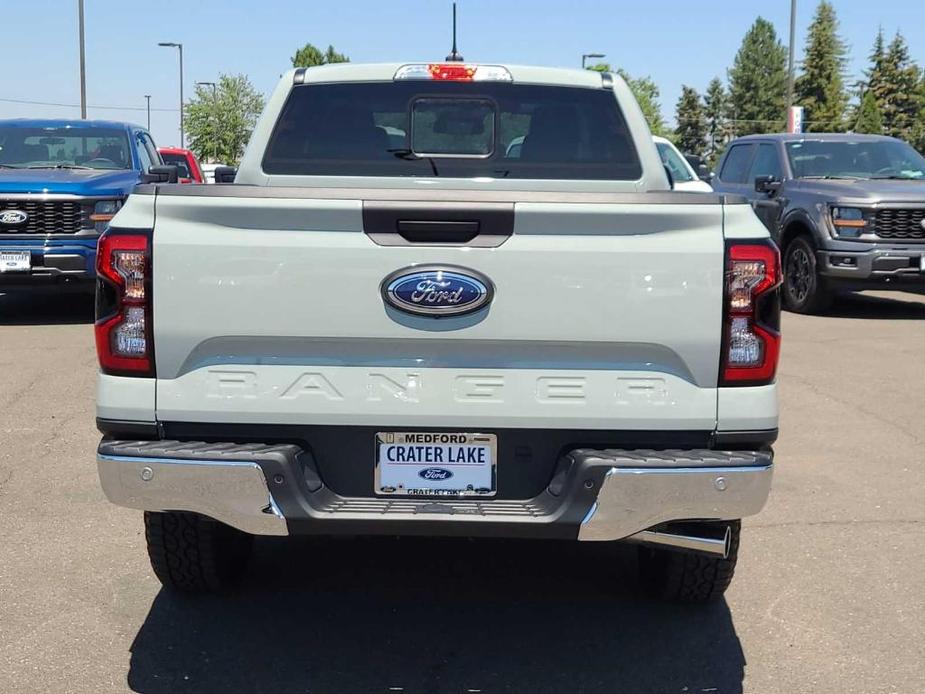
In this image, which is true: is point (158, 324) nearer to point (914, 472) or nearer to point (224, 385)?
point (224, 385)

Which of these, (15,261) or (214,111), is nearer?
(15,261)

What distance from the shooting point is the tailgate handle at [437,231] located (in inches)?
131

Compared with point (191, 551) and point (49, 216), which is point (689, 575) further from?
point (49, 216)

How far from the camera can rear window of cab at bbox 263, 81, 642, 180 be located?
474 centimetres

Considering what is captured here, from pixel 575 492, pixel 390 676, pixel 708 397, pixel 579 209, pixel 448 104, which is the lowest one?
pixel 390 676

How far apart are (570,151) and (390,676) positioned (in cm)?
222

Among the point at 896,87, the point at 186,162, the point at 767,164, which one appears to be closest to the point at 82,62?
the point at 186,162

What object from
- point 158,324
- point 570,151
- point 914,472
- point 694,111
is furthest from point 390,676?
point 694,111

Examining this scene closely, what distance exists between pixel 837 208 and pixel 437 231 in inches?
384

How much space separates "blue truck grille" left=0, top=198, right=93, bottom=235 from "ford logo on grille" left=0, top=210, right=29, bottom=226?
0.8 inches

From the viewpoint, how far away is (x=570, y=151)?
479 cm

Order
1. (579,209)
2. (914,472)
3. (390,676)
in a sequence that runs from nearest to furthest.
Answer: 1. (579,209)
2. (390,676)
3. (914,472)

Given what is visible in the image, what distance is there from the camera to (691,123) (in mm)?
141750

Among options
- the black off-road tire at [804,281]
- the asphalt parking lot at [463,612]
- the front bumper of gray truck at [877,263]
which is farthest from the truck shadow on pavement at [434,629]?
the black off-road tire at [804,281]
